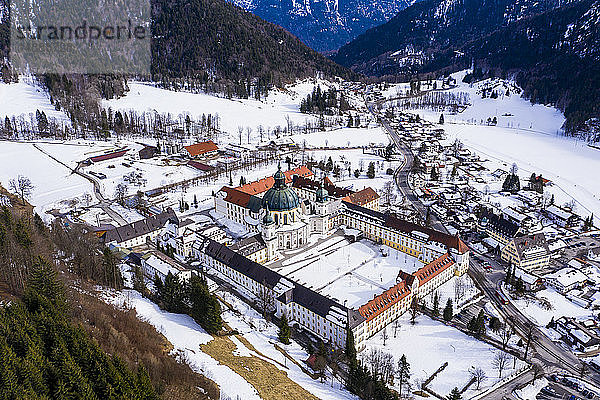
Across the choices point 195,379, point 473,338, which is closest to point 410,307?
point 473,338

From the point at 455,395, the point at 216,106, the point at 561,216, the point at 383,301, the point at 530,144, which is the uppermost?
the point at 216,106

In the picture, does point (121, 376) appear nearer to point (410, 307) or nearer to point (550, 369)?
point (410, 307)

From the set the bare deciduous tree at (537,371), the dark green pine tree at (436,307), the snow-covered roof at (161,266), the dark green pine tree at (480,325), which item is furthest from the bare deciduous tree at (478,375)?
the snow-covered roof at (161,266)

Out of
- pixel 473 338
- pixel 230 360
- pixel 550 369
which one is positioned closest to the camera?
pixel 230 360

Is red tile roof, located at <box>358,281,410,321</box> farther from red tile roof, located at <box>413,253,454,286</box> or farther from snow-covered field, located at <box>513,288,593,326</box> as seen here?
snow-covered field, located at <box>513,288,593,326</box>

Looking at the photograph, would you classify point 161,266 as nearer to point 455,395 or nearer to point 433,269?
point 433,269

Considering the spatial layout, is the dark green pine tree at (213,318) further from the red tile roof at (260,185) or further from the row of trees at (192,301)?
the red tile roof at (260,185)

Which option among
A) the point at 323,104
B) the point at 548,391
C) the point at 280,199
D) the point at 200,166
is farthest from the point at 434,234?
the point at 323,104

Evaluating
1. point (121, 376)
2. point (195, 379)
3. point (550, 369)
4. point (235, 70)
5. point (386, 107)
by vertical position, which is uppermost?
point (235, 70)
